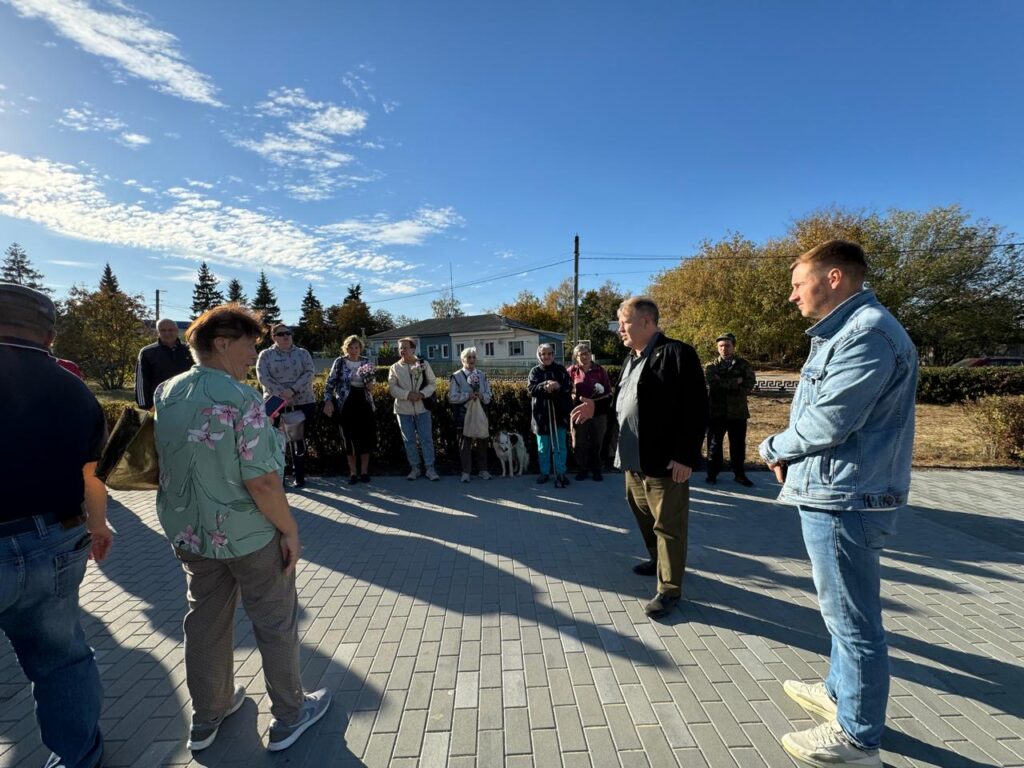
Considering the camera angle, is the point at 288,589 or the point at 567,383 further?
the point at 567,383

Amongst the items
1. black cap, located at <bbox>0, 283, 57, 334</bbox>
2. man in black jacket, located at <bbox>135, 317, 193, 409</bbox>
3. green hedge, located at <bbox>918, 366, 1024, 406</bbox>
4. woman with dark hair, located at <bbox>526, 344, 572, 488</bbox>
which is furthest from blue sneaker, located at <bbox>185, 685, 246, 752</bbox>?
green hedge, located at <bbox>918, 366, 1024, 406</bbox>

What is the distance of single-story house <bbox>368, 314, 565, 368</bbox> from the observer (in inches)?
1622

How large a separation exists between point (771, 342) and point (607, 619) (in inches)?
1142

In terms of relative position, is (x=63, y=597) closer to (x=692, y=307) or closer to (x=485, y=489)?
(x=485, y=489)

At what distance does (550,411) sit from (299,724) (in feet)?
15.1

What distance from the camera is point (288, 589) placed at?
2.09 m

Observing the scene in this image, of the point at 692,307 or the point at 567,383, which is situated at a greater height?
the point at 692,307

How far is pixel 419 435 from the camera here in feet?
22.1

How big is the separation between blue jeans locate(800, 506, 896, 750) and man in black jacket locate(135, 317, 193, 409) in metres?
6.58

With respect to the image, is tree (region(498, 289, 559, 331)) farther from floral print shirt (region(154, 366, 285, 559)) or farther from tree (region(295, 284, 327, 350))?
floral print shirt (region(154, 366, 285, 559))

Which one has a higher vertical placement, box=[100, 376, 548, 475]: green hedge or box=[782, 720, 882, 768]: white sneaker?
box=[100, 376, 548, 475]: green hedge

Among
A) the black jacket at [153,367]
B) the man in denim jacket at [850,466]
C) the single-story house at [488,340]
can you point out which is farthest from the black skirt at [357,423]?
the single-story house at [488,340]

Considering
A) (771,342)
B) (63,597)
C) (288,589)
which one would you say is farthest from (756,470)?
(771,342)

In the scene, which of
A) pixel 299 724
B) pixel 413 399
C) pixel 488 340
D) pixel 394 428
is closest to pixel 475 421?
pixel 413 399
